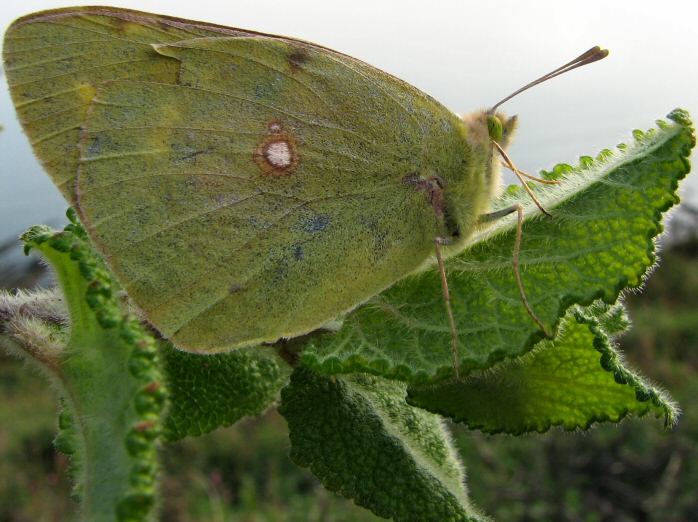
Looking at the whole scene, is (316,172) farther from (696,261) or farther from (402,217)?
(696,261)

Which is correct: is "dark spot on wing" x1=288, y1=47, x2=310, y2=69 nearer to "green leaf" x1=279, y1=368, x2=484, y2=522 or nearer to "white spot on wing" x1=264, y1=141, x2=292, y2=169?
"white spot on wing" x1=264, y1=141, x2=292, y2=169

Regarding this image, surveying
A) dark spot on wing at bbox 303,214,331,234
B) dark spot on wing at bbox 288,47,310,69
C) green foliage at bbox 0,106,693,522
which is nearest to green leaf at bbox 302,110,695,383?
green foliage at bbox 0,106,693,522

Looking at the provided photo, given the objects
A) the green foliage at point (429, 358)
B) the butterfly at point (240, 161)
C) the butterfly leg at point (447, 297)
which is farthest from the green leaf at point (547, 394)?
the butterfly at point (240, 161)

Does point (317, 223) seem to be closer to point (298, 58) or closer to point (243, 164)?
point (243, 164)

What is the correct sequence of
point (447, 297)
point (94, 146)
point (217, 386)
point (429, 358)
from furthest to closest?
point (94, 146) < point (217, 386) < point (447, 297) < point (429, 358)

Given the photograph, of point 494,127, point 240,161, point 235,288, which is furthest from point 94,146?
point 494,127

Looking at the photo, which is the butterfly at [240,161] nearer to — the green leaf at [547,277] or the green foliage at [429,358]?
the green foliage at [429,358]
